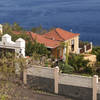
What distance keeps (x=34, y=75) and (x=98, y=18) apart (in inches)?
2792

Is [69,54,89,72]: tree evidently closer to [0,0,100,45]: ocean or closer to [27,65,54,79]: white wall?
[27,65,54,79]: white wall

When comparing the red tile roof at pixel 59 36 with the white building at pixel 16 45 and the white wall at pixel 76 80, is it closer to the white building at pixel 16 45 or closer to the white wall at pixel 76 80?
the white building at pixel 16 45

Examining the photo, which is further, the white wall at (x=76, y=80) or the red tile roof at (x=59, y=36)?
the red tile roof at (x=59, y=36)

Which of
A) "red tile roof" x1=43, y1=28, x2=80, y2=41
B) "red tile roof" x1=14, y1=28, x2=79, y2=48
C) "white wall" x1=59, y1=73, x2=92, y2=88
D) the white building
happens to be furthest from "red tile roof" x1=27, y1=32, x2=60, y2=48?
"white wall" x1=59, y1=73, x2=92, y2=88

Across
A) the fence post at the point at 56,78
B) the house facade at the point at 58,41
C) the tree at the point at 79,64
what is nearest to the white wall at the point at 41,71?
the fence post at the point at 56,78

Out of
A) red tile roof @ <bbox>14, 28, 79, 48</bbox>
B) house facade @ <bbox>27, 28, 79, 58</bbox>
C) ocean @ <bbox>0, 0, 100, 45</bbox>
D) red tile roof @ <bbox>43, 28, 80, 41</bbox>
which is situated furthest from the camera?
ocean @ <bbox>0, 0, 100, 45</bbox>

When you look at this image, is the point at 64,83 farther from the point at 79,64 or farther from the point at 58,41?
the point at 58,41

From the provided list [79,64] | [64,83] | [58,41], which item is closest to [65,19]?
[58,41]

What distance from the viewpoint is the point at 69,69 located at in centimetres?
2191

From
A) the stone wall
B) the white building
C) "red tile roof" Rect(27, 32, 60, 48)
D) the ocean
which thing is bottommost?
the stone wall

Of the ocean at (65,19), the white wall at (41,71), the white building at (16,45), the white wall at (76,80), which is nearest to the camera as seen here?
the white wall at (76,80)

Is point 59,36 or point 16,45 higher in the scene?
point 59,36

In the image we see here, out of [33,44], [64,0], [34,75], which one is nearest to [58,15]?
[64,0]

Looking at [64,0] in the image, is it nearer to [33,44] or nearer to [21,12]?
[21,12]
